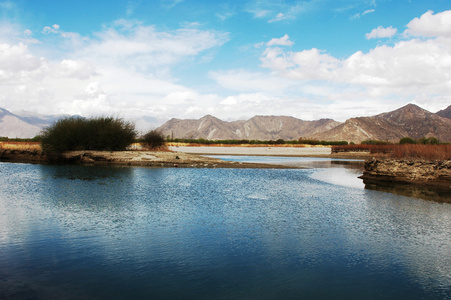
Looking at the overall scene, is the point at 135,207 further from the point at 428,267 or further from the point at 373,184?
the point at 373,184

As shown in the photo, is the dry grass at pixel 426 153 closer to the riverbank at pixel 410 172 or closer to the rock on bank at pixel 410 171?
the riverbank at pixel 410 172

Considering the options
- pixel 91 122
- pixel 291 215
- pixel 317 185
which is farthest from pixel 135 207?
pixel 91 122

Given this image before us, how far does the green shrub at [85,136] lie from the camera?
3988 centimetres

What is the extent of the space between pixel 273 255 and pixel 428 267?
3.67m

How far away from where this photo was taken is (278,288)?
7.05 metres

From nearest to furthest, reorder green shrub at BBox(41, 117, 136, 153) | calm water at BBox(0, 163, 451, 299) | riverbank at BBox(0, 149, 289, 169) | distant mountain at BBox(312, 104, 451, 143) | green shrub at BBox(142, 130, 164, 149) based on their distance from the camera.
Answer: calm water at BBox(0, 163, 451, 299), riverbank at BBox(0, 149, 289, 169), green shrub at BBox(41, 117, 136, 153), green shrub at BBox(142, 130, 164, 149), distant mountain at BBox(312, 104, 451, 143)

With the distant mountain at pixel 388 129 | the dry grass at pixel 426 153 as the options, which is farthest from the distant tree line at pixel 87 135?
the distant mountain at pixel 388 129

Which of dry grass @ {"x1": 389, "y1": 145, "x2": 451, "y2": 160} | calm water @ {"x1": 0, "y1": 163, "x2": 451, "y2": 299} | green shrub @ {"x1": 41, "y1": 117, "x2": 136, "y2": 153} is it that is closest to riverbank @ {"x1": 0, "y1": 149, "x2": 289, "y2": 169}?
green shrub @ {"x1": 41, "y1": 117, "x2": 136, "y2": 153}

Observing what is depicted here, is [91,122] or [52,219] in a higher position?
[91,122]

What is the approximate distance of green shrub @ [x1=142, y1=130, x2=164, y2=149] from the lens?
49534 millimetres

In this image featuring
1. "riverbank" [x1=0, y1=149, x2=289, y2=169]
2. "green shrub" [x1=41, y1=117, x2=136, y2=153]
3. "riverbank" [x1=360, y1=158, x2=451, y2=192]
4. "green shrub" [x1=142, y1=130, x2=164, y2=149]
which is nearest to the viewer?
"riverbank" [x1=360, y1=158, x2=451, y2=192]

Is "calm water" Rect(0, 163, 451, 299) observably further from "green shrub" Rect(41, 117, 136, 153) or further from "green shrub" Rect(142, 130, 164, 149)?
"green shrub" Rect(142, 130, 164, 149)

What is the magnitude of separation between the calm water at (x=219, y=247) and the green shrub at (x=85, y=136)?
78.5ft

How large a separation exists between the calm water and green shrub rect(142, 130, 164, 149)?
32.4m
